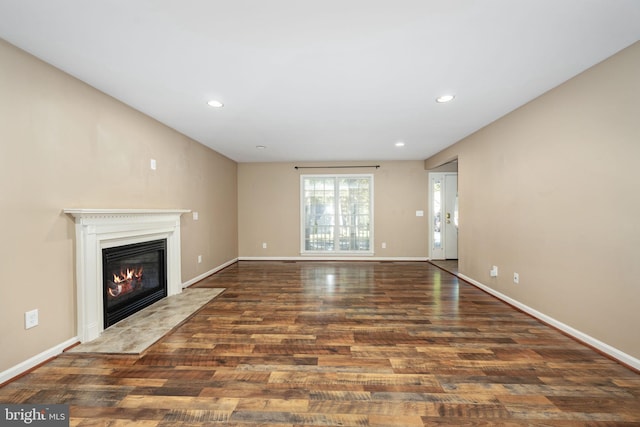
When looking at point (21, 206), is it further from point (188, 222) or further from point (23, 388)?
point (188, 222)

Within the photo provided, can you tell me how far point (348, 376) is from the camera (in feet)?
6.20

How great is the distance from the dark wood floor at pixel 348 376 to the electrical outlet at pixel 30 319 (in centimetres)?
35

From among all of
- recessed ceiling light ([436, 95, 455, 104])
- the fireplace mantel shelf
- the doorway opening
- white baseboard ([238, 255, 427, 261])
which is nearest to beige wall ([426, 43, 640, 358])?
recessed ceiling light ([436, 95, 455, 104])

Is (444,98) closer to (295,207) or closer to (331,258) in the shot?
(295,207)

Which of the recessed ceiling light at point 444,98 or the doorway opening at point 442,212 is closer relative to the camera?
the recessed ceiling light at point 444,98

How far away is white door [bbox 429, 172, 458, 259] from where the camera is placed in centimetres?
620

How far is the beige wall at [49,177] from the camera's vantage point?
72.6 inches

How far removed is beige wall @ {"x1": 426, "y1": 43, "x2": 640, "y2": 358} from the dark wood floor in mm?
358

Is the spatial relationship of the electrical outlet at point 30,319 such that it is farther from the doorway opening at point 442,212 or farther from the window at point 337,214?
the doorway opening at point 442,212

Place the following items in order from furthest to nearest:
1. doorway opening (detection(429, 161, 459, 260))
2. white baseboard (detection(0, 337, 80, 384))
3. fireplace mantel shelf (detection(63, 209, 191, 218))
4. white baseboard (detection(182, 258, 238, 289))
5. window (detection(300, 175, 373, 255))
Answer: window (detection(300, 175, 373, 255)), doorway opening (detection(429, 161, 459, 260)), white baseboard (detection(182, 258, 238, 289)), fireplace mantel shelf (detection(63, 209, 191, 218)), white baseboard (detection(0, 337, 80, 384))

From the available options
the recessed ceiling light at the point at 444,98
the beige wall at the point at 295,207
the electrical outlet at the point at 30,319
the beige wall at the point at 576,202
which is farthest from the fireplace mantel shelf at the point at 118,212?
the beige wall at the point at 576,202

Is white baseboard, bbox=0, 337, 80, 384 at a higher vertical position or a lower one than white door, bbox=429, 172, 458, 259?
lower

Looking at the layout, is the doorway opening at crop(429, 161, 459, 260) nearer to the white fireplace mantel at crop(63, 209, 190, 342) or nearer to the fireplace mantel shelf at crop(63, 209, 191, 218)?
the fireplace mantel shelf at crop(63, 209, 191, 218)

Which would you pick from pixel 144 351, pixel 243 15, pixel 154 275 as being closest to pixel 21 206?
pixel 144 351
